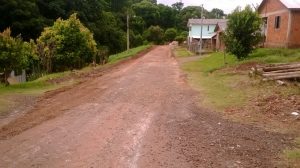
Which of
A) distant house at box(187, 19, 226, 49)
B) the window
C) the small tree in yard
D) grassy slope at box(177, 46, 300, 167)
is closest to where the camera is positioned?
grassy slope at box(177, 46, 300, 167)

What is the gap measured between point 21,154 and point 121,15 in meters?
73.3

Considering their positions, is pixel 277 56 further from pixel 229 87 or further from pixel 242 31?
pixel 229 87

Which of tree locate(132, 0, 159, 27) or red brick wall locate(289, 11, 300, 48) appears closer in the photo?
red brick wall locate(289, 11, 300, 48)

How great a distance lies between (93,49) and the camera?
94.4ft

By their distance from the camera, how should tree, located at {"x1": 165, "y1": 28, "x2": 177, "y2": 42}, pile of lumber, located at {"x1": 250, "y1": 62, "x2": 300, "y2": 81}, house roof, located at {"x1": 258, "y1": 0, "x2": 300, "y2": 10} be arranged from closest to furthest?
pile of lumber, located at {"x1": 250, "y1": 62, "x2": 300, "y2": 81}
house roof, located at {"x1": 258, "y1": 0, "x2": 300, "y2": 10}
tree, located at {"x1": 165, "y1": 28, "x2": 177, "y2": 42}

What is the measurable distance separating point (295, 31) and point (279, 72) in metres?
12.3

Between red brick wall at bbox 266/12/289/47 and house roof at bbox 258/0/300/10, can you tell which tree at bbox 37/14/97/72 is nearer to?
red brick wall at bbox 266/12/289/47

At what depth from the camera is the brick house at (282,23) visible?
27.5 metres

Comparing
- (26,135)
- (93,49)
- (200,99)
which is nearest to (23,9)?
(93,49)

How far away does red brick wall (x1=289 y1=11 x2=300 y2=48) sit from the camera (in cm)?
2738

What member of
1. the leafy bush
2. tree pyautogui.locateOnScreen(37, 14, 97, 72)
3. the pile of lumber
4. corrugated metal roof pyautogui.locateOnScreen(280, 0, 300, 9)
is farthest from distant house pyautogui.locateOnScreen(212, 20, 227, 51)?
the leafy bush

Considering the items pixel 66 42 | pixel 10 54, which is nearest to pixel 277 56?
pixel 66 42

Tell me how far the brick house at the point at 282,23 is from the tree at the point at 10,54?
748 inches

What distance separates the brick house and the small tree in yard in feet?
9.69
